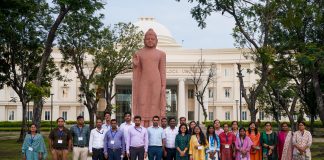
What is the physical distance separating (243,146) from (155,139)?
231 centimetres

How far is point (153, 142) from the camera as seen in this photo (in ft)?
39.3

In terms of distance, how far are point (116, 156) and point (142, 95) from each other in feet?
7.46

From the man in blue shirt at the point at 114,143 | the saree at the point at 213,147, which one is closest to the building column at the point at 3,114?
the man in blue shirt at the point at 114,143

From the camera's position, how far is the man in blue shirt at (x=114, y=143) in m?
11.8

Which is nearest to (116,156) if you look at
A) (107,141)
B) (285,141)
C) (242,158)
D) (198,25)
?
(107,141)

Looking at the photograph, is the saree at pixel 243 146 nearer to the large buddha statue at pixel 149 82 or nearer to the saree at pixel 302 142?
the saree at pixel 302 142

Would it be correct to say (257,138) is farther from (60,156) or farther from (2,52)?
(2,52)

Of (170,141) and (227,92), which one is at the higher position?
(227,92)

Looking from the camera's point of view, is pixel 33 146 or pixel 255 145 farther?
pixel 255 145

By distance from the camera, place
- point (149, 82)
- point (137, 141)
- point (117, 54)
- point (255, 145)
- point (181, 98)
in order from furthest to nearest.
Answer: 1. point (181, 98)
2. point (117, 54)
3. point (149, 82)
4. point (255, 145)
5. point (137, 141)

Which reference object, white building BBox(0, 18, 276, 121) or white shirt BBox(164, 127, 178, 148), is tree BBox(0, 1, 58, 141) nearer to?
white shirt BBox(164, 127, 178, 148)

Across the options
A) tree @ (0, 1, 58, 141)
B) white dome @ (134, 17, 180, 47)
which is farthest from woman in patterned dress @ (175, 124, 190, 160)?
white dome @ (134, 17, 180, 47)

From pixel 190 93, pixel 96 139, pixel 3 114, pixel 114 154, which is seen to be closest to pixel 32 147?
pixel 96 139

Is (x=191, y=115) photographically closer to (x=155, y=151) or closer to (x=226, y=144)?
(x=226, y=144)
